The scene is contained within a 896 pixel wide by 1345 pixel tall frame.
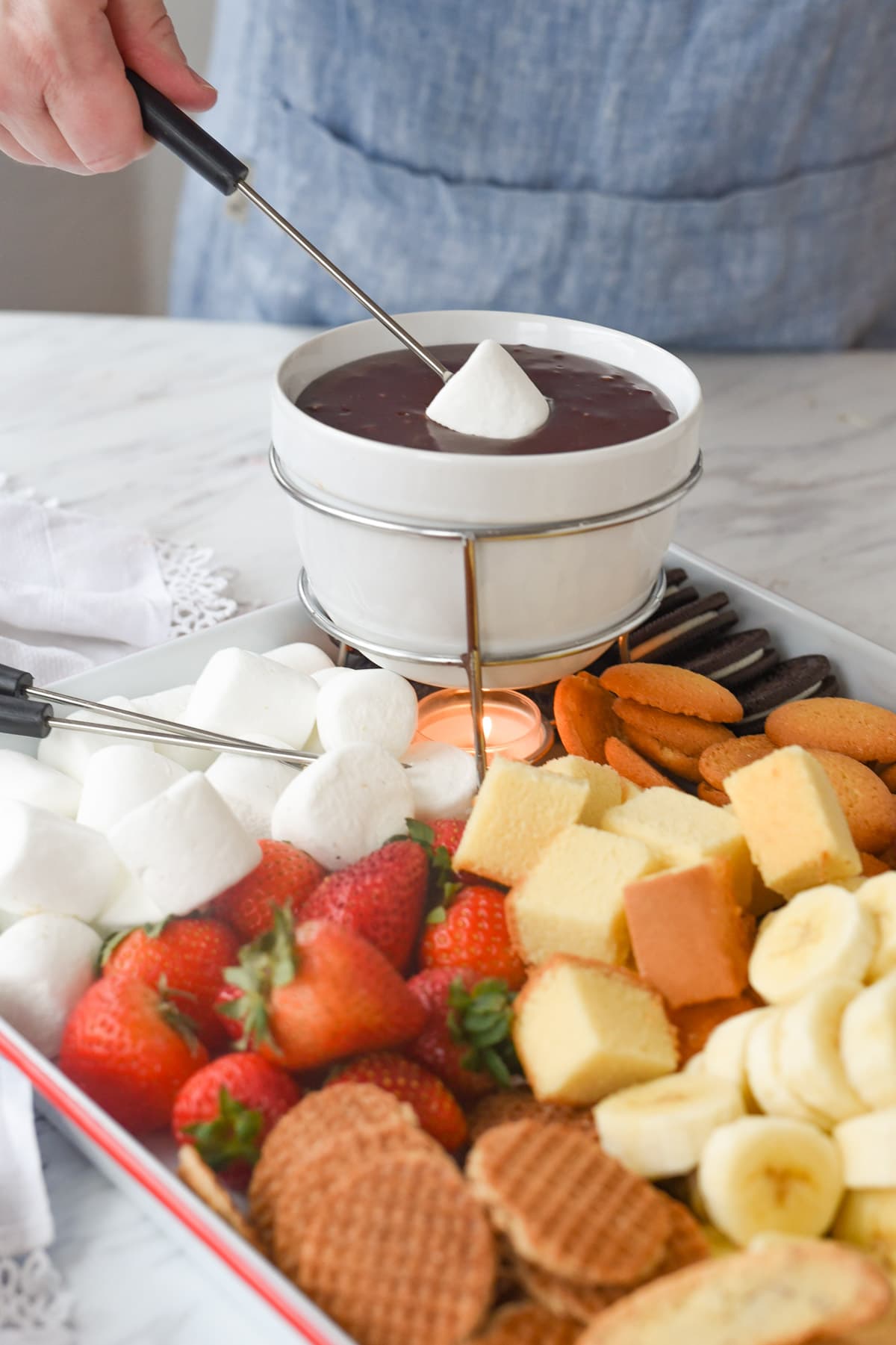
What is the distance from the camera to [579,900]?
77cm

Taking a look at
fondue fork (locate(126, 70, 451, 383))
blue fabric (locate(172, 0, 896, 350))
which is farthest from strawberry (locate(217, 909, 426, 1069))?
blue fabric (locate(172, 0, 896, 350))

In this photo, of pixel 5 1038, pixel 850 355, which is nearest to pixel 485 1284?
pixel 5 1038

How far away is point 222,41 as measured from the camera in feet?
6.31

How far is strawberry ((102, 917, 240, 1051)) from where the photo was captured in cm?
75

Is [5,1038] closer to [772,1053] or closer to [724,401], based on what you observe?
[772,1053]

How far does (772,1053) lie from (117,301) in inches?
117

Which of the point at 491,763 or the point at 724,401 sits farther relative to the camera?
the point at 724,401

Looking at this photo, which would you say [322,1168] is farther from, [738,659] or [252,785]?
[738,659]

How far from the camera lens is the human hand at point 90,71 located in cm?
102

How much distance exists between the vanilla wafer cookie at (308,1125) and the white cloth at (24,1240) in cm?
11

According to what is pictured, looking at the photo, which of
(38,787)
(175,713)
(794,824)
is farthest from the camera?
(175,713)

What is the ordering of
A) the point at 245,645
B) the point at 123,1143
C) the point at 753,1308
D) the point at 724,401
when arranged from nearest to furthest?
the point at 753,1308 → the point at 123,1143 → the point at 245,645 → the point at 724,401

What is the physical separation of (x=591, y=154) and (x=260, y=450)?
1.88 feet

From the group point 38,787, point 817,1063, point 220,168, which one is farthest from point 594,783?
point 220,168
